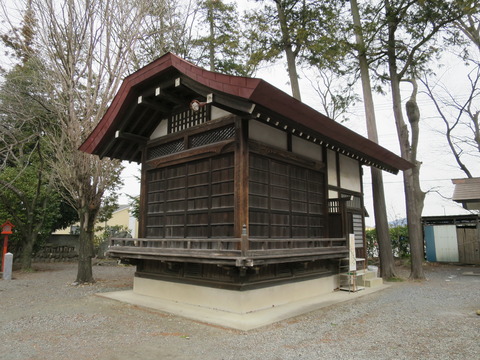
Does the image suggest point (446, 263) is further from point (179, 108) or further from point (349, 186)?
point (179, 108)

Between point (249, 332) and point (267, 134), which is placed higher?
point (267, 134)

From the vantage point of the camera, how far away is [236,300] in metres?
6.96

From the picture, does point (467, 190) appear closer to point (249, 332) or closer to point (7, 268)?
point (249, 332)

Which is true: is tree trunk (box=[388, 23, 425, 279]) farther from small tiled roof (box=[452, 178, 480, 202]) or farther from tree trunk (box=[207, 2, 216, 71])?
tree trunk (box=[207, 2, 216, 71])

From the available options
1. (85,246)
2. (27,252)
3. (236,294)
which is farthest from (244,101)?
(27,252)

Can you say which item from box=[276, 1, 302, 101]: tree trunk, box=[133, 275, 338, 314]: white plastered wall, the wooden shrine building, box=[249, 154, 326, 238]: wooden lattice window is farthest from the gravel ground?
box=[276, 1, 302, 101]: tree trunk

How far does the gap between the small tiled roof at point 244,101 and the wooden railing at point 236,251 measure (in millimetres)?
2644

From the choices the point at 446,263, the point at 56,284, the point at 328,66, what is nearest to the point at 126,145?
the point at 56,284

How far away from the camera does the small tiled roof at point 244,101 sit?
6.40 metres

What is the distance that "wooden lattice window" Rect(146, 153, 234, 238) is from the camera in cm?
773

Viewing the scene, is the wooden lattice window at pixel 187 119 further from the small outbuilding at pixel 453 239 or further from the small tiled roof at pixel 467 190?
the small outbuilding at pixel 453 239

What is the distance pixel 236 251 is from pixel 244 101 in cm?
283

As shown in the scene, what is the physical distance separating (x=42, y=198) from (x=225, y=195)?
13.4 metres

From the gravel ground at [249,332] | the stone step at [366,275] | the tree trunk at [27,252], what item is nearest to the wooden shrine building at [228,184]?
the stone step at [366,275]
